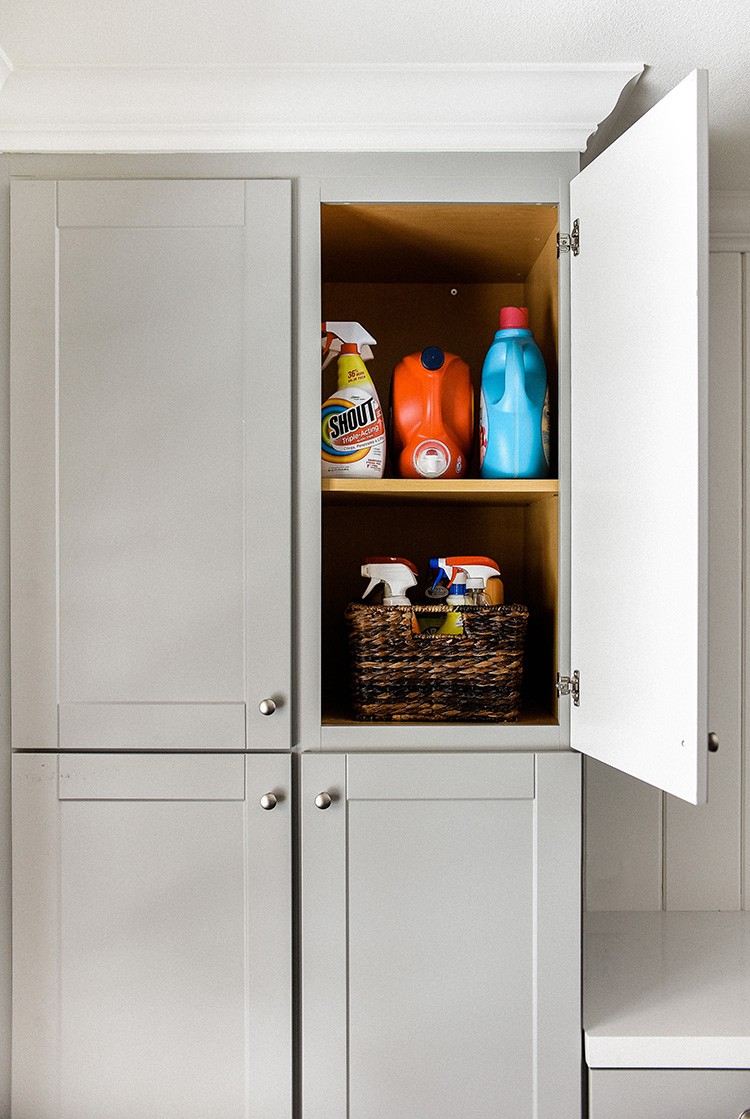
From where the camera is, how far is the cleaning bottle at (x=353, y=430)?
137 centimetres

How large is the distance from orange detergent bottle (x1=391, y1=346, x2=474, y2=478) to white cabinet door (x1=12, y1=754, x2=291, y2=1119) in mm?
531

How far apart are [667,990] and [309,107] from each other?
1520mm

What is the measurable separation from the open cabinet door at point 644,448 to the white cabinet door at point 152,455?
1.48 ft

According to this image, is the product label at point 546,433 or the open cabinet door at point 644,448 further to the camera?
the product label at point 546,433

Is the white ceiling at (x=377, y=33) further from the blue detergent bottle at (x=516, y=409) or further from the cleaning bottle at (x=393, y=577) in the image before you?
the cleaning bottle at (x=393, y=577)

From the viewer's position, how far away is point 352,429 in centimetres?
138

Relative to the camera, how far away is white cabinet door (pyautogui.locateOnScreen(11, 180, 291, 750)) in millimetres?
1292

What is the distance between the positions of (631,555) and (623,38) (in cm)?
71

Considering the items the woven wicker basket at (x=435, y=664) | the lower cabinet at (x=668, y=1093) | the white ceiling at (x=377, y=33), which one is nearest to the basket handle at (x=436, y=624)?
the woven wicker basket at (x=435, y=664)

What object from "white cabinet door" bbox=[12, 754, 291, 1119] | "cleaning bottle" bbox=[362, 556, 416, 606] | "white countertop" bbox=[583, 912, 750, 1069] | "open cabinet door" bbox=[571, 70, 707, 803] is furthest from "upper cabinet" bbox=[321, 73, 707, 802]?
"white countertop" bbox=[583, 912, 750, 1069]

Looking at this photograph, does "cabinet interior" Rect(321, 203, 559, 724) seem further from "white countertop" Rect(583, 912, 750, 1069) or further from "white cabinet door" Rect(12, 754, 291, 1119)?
"white countertop" Rect(583, 912, 750, 1069)

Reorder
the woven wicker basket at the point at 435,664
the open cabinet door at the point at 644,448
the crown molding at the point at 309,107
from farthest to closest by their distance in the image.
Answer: the woven wicker basket at the point at 435,664
the crown molding at the point at 309,107
the open cabinet door at the point at 644,448

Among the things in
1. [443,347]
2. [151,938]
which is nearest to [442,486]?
[443,347]

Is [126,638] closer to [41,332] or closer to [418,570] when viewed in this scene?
[41,332]
